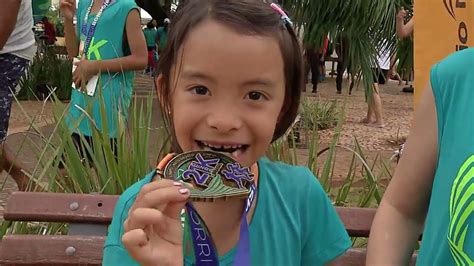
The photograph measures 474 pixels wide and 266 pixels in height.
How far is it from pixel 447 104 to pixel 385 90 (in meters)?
15.2

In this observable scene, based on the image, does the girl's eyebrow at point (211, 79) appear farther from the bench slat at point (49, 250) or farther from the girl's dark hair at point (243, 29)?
the bench slat at point (49, 250)

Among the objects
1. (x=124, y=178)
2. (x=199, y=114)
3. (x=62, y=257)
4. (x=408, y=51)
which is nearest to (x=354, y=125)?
(x=408, y=51)

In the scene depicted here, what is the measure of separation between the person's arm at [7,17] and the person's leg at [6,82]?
22 centimetres

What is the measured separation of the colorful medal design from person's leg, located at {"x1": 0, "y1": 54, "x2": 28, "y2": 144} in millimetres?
2511

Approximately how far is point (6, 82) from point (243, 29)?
8.38 feet

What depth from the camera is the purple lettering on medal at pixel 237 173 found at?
1.21 meters

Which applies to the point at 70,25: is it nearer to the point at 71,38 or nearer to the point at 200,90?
the point at 71,38

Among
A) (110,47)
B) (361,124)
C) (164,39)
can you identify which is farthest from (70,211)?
(361,124)

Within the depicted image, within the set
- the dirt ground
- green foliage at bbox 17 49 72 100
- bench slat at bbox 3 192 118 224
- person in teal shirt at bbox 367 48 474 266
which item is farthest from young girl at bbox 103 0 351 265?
green foliage at bbox 17 49 72 100

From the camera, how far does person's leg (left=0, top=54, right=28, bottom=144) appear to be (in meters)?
3.52

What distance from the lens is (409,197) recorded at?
1451 millimetres

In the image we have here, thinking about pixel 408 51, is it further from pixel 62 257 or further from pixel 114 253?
pixel 114 253

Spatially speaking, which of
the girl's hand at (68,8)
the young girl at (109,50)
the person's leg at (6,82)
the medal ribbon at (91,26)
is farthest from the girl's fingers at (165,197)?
the girl's hand at (68,8)

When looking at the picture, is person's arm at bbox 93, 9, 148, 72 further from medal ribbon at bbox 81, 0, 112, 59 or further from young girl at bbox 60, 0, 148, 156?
medal ribbon at bbox 81, 0, 112, 59
